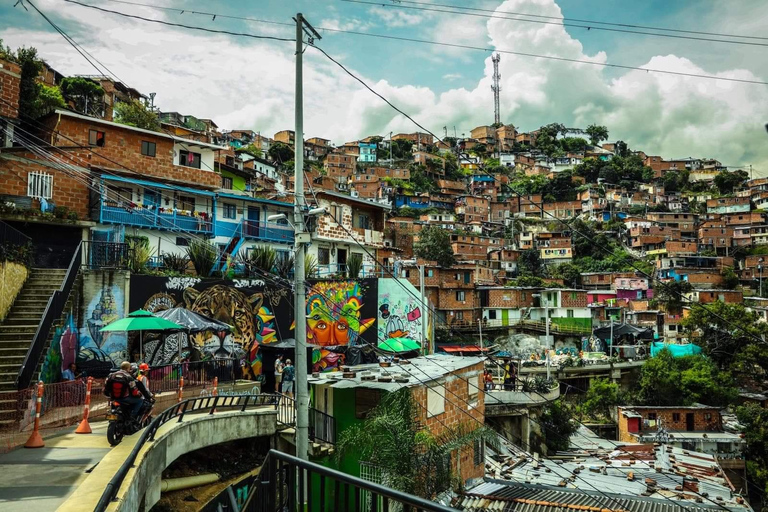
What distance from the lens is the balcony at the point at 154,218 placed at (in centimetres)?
2422

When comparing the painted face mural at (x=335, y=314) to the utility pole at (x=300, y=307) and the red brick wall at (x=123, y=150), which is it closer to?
the red brick wall at (x=123, y=150)

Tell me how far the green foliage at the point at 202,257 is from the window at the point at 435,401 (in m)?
12.4

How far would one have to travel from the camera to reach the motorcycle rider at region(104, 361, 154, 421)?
1016cm

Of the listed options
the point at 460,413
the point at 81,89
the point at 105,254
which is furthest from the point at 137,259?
the point at 81,89

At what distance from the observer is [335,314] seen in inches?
1091

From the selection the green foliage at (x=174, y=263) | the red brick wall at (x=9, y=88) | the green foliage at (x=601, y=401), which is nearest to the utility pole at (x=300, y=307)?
the green foliage at (x=174, y=263)

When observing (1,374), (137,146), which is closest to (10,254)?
(1,374)

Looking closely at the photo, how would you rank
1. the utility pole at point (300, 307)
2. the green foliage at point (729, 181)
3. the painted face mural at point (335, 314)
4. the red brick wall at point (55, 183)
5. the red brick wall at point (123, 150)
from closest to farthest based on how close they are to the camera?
the utility pole at point (300, 307) < the red brick wall at point (55, 183) < the red brick wall at point (123, 150) < the painted face mural at point (335, 314) < the green foliage at point (729, 181)

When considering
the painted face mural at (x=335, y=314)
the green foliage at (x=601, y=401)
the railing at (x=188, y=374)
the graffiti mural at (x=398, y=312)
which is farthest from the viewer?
the green foliage at (x=601, y=401)

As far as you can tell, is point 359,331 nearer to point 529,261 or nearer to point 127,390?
point 127,390

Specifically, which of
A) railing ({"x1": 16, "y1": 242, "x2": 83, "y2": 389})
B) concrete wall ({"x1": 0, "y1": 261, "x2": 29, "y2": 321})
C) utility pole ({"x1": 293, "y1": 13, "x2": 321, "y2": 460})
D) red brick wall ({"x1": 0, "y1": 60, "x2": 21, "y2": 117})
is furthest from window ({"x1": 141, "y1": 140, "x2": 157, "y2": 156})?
utility pole ({"x1": 293, "y1": 13, "x2": 321, "y2": 460})

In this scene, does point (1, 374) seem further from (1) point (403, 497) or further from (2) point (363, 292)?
(2) point (363, 292)

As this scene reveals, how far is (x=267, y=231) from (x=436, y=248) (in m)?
31.6

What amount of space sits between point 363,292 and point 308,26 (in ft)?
57.2
